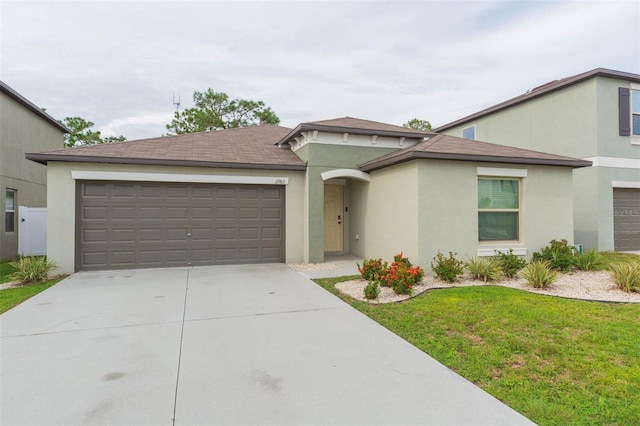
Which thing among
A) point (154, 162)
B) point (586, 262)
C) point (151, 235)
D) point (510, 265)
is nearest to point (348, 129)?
point (154, 162)

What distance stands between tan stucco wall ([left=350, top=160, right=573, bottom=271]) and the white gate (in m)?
11.1

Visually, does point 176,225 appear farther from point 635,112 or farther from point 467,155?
point 635,112

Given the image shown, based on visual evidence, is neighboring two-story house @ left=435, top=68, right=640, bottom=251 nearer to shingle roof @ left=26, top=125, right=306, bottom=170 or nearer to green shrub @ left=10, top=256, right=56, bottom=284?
shingle roof @ left=26, top=125, right=306, bottom=170

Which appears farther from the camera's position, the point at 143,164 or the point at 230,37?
the point at 230,37

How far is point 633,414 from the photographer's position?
2.80 meters

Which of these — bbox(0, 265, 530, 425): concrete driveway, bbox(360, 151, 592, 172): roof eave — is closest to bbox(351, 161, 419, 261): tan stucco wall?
bbox(360, 151, 592, 172): roof eave

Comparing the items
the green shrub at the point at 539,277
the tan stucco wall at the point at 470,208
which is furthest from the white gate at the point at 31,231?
the green shrub at the point at 539,277

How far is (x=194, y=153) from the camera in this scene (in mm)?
10297

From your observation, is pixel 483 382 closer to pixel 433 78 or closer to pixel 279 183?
pixel 279 183

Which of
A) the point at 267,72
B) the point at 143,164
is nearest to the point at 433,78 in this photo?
the point at 267,72

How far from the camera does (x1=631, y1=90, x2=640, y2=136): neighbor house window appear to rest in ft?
39.9

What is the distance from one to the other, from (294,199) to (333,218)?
2.16 meters

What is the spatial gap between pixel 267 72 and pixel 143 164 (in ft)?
32.3

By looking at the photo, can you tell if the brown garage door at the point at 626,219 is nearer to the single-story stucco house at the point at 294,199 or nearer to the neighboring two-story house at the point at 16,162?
the single-story stucco house at the point at 294,199
